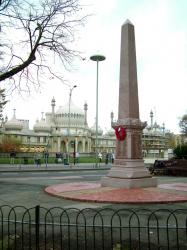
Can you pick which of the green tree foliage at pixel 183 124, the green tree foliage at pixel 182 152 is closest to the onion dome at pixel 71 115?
the green tree foliage at pixel 183 124

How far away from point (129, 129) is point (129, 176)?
2.01 meters

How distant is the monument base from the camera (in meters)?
14.9

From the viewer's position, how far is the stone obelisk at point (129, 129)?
1523cm

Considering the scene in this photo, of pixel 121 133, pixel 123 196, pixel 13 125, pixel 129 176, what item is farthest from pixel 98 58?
pixel 13 125

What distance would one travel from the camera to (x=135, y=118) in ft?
52.7

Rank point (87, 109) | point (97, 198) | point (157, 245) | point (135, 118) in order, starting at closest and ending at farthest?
point (157, 245) → point (97, 198) → point (135, 118) → point (87, 109)

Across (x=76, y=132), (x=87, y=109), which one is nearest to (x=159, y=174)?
(x=76, y=132)

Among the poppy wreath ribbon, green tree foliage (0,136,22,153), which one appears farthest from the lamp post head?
green tree foliage (0,136,22,153)

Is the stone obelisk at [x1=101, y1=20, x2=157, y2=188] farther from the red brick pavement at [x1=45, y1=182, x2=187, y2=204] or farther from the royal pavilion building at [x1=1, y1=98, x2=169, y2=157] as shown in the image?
the royal pavilion building at [x1=1, y1=98, x2=169, y2=157]

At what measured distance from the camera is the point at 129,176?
49.1ft

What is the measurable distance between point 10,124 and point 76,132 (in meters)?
21.7

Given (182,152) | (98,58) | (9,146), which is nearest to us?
A: (182,152)

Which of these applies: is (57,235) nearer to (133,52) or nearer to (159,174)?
(133,52)

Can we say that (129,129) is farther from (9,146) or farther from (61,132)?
(61,132)
